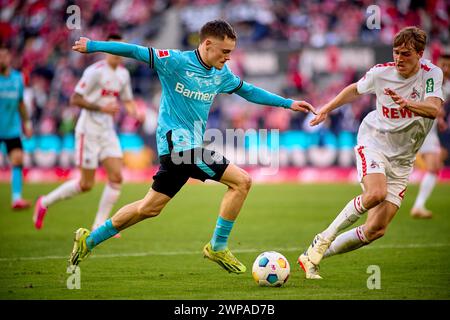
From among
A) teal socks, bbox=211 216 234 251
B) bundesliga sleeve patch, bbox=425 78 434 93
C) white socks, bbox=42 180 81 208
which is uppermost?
bundesliga sleeve patch, bbox=425 78 434 93

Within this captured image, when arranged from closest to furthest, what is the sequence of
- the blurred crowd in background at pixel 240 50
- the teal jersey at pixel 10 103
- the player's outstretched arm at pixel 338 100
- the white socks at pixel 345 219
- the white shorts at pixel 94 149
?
the white socks at pixel 345 219 < the player's outstretched arm at pixel 338 100 < the white shorts at pixel 94 149 < the teal jersey at pixel 10 103 < the blurred crowd in background at pixel 240 50

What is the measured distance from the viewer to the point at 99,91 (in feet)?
39.2

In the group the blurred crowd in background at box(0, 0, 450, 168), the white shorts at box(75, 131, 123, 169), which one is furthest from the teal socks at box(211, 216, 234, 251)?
the blurred crowd in background at box(0, 0, 450, 168)

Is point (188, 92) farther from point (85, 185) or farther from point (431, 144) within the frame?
point (431, 144)

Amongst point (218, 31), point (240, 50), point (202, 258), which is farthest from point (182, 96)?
point (240, 50)

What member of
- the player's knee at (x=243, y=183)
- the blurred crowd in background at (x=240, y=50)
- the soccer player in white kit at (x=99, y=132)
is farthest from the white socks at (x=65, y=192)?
the blurred crowd in background at (x=240, y=50)

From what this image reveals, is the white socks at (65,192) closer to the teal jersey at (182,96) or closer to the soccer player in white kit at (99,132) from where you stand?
the soccer player in white kit at (99,132)

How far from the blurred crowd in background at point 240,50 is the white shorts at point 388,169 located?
13544mm

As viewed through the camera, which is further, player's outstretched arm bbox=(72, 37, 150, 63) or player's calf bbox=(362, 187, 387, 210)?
player's calf bbox=(362, 187, 387, 210)

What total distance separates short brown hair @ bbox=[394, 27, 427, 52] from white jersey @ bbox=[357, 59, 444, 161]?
329 millimetres

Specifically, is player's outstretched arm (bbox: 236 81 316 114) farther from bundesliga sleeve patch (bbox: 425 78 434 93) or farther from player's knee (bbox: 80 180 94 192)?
player's knee (bbox: 80 180 94 192)

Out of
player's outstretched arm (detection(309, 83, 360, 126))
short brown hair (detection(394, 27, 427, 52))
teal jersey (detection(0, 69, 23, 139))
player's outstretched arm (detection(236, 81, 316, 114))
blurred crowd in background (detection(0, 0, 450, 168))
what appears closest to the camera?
short brown hair (detection(394, 27, 427, 52))

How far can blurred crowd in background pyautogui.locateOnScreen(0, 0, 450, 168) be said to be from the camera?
78.8 feet

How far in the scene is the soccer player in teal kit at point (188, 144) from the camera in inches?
304
